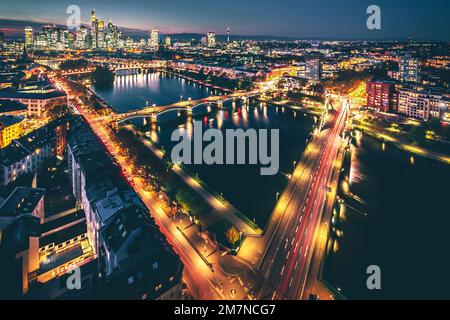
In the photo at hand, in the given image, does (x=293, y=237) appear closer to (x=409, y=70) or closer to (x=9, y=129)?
(x=9, y=129)

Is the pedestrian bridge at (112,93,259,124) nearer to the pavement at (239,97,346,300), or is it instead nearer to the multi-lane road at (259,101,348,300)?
the multi-lane road at (259,101,348,300)

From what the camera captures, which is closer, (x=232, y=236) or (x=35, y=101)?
(x=232, y=236)

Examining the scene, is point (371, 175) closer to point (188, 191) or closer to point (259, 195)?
point (259, 195)

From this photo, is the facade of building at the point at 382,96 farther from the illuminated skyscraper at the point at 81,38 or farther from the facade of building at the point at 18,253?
the illuminated skyscraper at the point at 81,38

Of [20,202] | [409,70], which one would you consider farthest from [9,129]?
[409,70]

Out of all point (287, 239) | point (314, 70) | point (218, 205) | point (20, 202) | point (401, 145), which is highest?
point (314, 70)

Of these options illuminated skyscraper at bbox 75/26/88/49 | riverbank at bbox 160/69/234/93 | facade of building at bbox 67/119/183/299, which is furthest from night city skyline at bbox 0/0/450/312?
illuminated skyscraper at bbox 75/26/88/49

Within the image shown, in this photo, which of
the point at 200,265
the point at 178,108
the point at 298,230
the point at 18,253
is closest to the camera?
the point at 18,253
